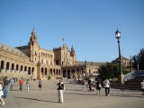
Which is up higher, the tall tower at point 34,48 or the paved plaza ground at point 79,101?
the tall tower at point 34,48

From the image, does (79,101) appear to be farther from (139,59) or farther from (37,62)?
(37,62)

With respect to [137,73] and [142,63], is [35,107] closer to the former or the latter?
[137,73]

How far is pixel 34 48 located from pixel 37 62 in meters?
8.05

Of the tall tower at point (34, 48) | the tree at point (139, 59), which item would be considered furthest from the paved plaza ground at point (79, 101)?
the tall tower at point (34, 48)

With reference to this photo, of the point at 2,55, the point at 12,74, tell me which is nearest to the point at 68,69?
the point at 12,74

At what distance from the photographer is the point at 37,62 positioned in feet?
294

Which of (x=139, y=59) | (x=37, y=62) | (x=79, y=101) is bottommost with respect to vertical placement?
(x=79, y=101)

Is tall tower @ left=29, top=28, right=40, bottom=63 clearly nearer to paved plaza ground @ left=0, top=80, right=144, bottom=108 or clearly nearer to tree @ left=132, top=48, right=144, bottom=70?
tree @ left=132, top=48, right=144, bottom=70

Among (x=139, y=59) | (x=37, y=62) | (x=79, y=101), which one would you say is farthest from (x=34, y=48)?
(x=79, y=101)

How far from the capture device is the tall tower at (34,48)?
9006 centimetres

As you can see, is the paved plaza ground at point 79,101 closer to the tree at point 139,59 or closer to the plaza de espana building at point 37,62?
the plaza de espana building at point 37,62

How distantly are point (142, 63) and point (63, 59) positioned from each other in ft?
184

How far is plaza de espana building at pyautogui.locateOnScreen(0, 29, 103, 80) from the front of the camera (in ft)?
200

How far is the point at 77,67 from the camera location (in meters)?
99.5
